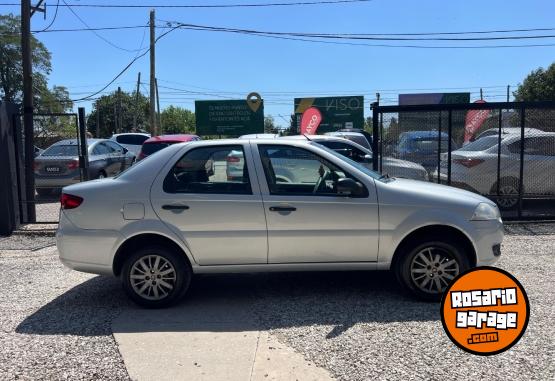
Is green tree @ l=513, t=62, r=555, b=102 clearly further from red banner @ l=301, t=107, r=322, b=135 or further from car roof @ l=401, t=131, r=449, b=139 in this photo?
car roof @ l=401, t=131, r=449, b=139

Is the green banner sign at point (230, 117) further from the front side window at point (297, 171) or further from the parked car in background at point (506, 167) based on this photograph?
the front side window at point (297, 171)

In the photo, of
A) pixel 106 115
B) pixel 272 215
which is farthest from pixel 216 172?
pixel 106 115

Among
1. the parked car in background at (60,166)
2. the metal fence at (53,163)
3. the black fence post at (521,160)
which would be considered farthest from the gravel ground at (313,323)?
the parked car in background at (60,166)

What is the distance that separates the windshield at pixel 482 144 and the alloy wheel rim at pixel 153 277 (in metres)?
6.54

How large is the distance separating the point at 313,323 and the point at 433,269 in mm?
1366

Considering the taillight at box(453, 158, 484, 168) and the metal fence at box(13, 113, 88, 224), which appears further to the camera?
the metal fence at box(13, 113, 88, 224)

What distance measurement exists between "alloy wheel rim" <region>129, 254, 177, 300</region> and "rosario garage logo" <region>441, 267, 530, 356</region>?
327 centimetres

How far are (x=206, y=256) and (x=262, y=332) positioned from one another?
101 cm

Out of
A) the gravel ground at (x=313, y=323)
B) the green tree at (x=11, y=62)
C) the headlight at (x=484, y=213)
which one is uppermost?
the green tree at (x=11, y=62)

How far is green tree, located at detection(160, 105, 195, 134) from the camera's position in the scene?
84500 mm

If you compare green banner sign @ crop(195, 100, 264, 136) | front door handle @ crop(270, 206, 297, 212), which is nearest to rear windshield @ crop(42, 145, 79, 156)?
front door handle @ crop(270, 206, 297, 212)

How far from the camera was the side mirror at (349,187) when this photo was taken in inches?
199

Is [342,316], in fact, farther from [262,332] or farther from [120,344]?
[120,344]

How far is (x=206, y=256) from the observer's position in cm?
515
